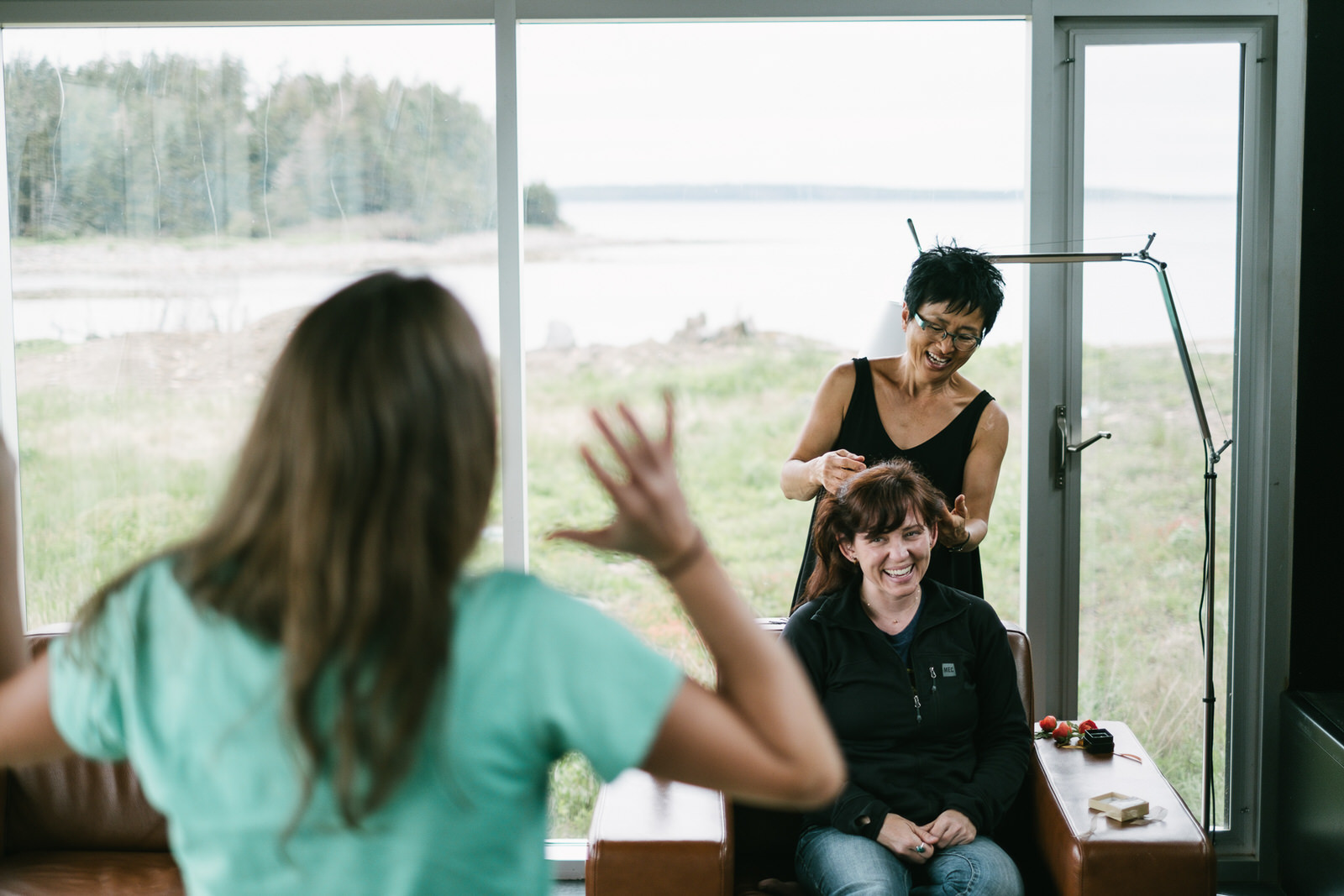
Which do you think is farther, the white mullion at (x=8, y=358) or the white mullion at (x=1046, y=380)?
the white mullion at (x=8, y=358)

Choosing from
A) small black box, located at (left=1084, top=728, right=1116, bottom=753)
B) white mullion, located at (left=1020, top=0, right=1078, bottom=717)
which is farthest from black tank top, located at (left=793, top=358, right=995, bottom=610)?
small black box, located at (left=1084, top=728, right=1116, bottom=753)

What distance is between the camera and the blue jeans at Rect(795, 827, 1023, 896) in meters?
2.16

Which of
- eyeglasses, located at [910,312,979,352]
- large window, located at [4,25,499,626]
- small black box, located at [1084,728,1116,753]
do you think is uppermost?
large window, located at [4,25,499,626]

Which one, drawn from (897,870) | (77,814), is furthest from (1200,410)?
(77,814)

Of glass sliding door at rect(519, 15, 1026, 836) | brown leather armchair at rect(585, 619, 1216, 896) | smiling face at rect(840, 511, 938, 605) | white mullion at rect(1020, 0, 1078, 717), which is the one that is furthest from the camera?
glass sliding door at rect(519, 15, 1026, 836)

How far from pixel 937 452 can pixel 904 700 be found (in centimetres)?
67

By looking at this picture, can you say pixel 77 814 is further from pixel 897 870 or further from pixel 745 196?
pixel 745 196

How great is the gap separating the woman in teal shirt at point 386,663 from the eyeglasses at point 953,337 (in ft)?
6.58

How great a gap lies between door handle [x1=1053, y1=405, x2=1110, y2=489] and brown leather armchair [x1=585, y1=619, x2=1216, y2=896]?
31.9 inches

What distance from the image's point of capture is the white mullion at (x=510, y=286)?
9.77 feet

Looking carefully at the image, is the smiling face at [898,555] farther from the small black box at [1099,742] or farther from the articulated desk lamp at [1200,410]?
the articulated desk lamp at [1200,410]

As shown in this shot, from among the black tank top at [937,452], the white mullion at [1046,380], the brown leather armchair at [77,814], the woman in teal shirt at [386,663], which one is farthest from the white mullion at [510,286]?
the woman in teal shirt at [386,663]

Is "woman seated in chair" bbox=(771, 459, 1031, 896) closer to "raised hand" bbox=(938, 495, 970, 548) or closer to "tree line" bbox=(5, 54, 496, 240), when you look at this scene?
"raised hand" bbox=(938, 495, 970, 548)

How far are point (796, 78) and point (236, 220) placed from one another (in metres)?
1.63
